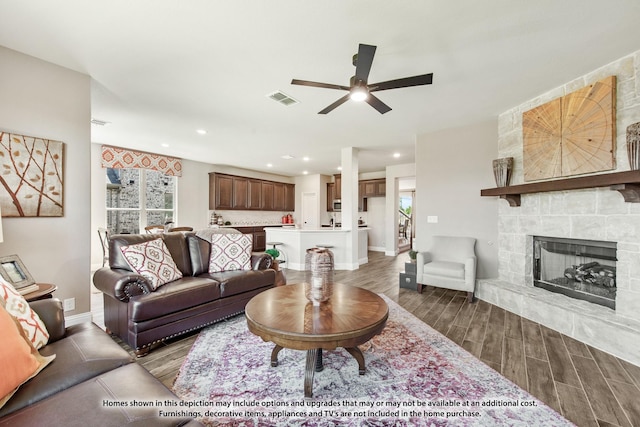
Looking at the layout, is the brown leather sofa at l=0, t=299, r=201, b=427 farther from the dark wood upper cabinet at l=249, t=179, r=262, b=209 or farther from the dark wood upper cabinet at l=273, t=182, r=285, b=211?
the dark wood upper cabinet at l=273, t=182, r=285, b=211

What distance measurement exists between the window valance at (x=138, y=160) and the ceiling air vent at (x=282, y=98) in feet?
14.2

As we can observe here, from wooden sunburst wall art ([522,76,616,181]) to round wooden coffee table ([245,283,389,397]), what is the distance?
2740mm

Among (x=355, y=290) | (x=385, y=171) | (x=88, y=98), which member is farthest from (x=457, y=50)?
(x=385, y=171)

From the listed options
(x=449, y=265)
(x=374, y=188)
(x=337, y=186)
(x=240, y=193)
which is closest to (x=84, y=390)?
(x=449, y=265)

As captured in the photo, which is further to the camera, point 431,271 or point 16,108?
point 431,271

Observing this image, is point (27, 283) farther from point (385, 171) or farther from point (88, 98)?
point (385, 171)

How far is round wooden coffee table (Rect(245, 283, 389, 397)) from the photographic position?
4.82 ft

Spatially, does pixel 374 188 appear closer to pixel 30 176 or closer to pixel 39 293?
pixel 30 176

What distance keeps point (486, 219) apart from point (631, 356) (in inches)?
83.4

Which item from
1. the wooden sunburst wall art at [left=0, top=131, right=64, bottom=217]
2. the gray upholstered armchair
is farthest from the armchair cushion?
the wooden sunburst wall art at [left=0, top=131, right=64, bottom=217]

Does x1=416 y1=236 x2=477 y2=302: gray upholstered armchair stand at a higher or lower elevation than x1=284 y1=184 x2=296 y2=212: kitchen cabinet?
lower

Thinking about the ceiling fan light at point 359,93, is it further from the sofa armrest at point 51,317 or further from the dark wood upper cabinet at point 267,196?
the dark wood upper cabinet at point 267,196

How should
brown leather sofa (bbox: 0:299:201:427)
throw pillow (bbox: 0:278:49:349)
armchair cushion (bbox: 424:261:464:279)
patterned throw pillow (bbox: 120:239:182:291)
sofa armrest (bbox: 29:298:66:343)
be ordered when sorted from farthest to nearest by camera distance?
armchair cushion (bbox: 424:261:464:279), patterned throw pillow (bbox: 120:239:182:291), sofa armrest (bbox: 29:298:66:343), throw pillow (bbox: 0:278:49:349), brown leather sofa (bbox: 0:299:201:427)

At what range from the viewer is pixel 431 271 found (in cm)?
374
